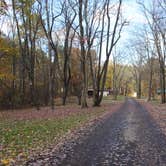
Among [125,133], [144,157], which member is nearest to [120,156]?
[144,157]

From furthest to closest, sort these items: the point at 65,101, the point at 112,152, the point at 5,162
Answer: the point at 65,101 → the point at 112,152 → the point at 5,162

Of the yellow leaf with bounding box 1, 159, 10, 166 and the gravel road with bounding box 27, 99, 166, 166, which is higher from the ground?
the gravel road with bounding box 27, 99, 166, 166

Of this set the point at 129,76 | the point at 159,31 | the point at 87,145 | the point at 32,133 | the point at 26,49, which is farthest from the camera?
the point at 129,76

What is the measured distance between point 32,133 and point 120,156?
5749 mm

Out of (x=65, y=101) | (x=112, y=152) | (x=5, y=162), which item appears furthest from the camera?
(x=65, y=101)

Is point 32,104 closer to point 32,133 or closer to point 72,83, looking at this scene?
point 72,83

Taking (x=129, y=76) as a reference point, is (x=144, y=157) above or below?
below

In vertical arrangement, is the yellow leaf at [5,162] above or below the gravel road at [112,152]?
below

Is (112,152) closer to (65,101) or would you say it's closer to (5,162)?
(5,162)

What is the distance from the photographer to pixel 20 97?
4028cm

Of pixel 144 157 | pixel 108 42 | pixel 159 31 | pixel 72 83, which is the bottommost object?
pixel 144 157

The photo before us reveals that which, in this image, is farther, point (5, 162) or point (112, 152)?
point (112, 152)

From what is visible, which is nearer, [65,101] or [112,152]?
[112,152]

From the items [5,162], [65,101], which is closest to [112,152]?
[5,162]
